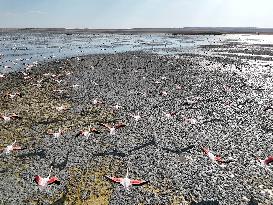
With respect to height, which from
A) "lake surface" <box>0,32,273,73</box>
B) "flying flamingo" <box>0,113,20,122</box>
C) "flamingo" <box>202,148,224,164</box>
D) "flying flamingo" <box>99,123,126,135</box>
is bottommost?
"lake surface" <box>0,32,273,73</box>

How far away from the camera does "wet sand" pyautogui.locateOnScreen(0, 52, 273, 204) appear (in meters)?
8.62

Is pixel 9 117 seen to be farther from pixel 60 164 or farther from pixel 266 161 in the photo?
pixel 266 161

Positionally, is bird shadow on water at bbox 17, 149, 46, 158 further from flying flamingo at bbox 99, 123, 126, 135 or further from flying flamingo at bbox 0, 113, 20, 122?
flying flamingo at bbox 0, 113, 20, 122

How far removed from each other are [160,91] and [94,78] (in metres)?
6.44

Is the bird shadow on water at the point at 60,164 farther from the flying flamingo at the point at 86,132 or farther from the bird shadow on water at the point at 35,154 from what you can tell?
the flying flamingo at the point at 86,132

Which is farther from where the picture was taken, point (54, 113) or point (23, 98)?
point (23, 98)

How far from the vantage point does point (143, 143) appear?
1187cm

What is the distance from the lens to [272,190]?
8656mm

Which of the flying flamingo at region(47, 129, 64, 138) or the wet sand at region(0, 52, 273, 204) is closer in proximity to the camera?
the wet sand at region(0, 52, 273, 204)

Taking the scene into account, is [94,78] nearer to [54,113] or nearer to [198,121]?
[54,113]

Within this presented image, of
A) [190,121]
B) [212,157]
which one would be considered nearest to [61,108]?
[190,121]

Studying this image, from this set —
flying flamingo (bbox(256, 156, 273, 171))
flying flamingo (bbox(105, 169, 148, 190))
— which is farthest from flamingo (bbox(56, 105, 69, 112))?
flying flamingo (bbox(256, 156, 273, 171))

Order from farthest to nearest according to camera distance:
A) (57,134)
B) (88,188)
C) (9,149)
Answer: (57,134), (9,149), (88,188)

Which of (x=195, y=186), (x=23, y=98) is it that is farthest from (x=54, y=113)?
(x=195, y=186)
